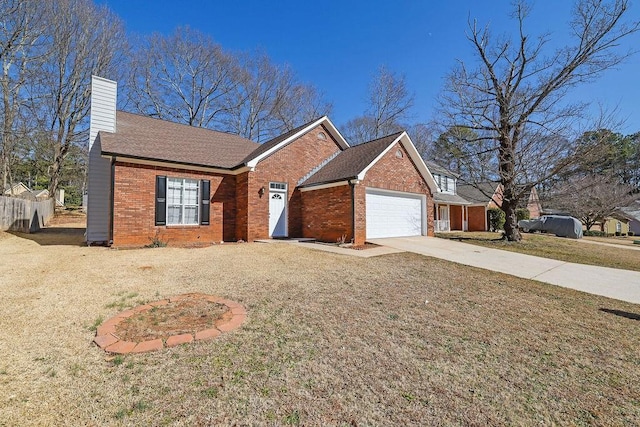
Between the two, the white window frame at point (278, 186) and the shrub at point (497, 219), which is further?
the shrub at point (497, 219)

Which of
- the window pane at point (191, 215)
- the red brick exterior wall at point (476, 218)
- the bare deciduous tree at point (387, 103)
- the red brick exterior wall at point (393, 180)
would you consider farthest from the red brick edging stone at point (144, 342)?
the bare deciduous tree at point (387, 103)

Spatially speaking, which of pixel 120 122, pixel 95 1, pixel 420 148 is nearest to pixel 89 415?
pixel 120 122

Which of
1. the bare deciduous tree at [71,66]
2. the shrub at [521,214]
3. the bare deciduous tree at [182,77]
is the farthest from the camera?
the shrub at [521,214]

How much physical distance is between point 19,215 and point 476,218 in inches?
1266

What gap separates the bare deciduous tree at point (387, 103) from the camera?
27.8m

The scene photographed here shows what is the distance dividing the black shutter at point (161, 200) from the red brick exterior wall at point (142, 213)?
0.15 m

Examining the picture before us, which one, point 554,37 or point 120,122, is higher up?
point 554,37

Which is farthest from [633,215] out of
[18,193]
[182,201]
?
[18,193]

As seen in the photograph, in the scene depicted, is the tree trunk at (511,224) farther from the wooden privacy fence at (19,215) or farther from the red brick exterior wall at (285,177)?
the wooden privacy fence at (19,215)

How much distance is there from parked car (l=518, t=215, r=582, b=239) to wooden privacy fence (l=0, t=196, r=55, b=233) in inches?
1477

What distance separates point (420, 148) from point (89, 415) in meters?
34.2

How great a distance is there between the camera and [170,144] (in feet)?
41.2

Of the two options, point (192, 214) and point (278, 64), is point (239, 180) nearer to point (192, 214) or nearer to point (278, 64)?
point (192, 214)

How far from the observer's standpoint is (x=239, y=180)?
13.0 m
